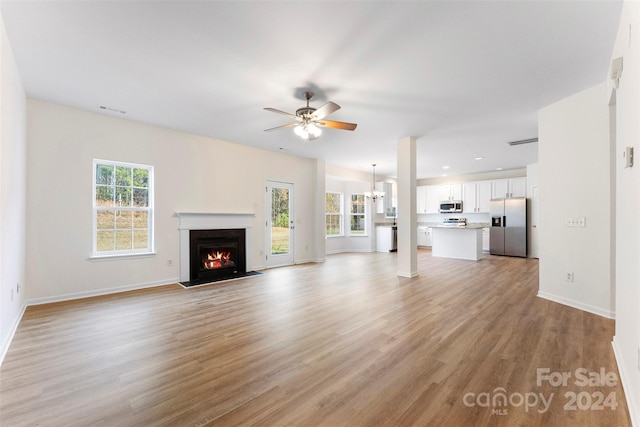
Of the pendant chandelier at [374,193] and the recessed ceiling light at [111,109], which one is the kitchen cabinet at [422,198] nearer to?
the pendant chandelier at [374,193]

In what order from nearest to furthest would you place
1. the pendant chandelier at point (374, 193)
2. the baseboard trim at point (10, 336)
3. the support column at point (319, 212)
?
the baseboard trim at point (10, 336) → the support column at point (319, 212) → the pendant chandelier at point (374, 193)

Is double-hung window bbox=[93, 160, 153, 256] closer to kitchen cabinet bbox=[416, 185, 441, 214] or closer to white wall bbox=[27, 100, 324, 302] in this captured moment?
white wall bbox=[27, 100, 324, 302]

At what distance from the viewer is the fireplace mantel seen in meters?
5.04

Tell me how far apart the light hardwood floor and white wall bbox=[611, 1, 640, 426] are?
185 millimetres

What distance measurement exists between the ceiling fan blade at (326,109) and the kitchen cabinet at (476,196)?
25.9 feet

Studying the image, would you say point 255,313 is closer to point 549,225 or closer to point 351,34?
point 351,34

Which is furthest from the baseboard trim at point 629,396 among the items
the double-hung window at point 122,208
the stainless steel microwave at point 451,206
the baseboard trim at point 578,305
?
the stainless steel microwave at point 451,206

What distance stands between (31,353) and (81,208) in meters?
2.36

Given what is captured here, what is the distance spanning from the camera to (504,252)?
26.7 feet

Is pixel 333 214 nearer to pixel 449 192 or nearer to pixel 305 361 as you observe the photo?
pixel 449 192

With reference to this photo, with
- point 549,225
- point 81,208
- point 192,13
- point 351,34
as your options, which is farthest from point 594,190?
point 81,208

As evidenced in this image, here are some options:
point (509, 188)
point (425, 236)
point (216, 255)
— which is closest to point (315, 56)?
point (216, 255)

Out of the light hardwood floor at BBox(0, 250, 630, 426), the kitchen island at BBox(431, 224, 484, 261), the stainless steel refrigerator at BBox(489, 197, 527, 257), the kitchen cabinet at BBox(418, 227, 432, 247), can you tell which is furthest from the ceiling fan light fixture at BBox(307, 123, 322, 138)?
the kitchen cabinet at BBox(418, 227, 432, 247)

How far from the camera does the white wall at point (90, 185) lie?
12.3ft
